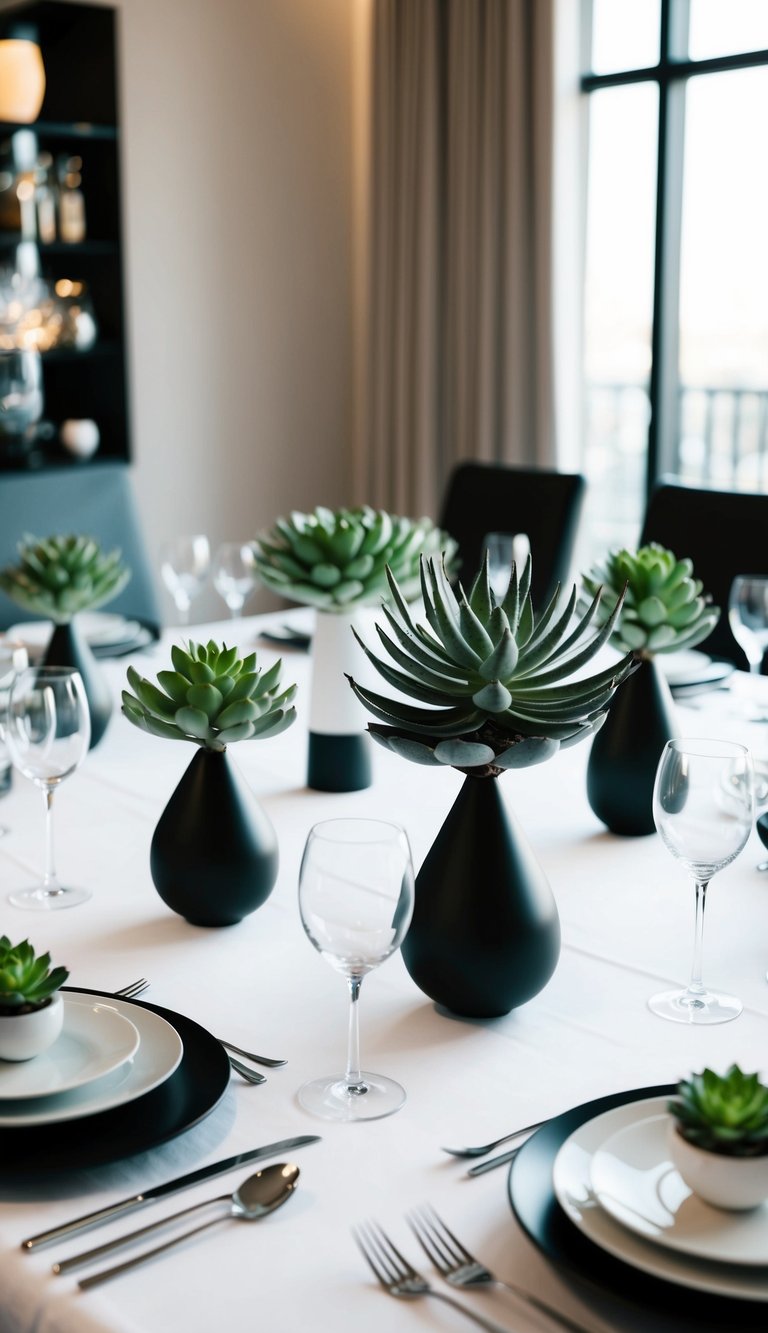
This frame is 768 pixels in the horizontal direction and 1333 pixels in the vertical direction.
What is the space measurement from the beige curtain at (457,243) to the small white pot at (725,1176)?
11.2ft

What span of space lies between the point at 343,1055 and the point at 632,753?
1.88ft

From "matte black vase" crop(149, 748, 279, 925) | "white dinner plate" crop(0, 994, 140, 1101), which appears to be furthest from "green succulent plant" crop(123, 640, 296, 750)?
"white dinner plate" crop(0, 994, 140, 1101)

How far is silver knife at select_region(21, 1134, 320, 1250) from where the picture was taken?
0.80 meters

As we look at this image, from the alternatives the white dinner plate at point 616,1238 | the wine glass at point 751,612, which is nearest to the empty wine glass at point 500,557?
the wine glass at point 751,612

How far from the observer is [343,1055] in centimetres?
103

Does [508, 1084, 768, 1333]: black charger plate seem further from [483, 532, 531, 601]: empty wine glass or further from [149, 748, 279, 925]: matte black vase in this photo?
[483, 532, 531, 601]: empty wine glass

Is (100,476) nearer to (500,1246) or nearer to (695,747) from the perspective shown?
(695,747)

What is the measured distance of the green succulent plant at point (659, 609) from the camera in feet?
4.99

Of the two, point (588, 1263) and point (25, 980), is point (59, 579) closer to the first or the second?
point (25, 980)

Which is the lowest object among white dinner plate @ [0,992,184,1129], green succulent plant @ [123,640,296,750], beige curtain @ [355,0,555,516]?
white dinner plate @ [0,992,184,1129]

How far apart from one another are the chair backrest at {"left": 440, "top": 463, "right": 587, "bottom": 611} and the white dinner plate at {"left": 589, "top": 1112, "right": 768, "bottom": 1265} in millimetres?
1853

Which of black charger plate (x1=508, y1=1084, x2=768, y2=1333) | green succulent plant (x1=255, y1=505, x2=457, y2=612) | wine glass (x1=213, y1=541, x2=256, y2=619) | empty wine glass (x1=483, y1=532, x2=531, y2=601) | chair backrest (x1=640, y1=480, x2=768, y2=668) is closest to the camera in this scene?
black charger plate (x1=508, y1=1084, x2=768, y2=1333)

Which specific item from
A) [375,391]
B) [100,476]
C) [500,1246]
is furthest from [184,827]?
[375,391]

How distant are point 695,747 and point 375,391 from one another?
358 cm
